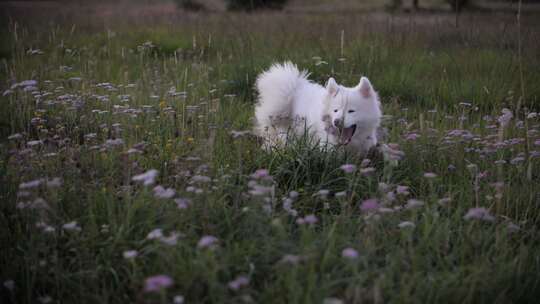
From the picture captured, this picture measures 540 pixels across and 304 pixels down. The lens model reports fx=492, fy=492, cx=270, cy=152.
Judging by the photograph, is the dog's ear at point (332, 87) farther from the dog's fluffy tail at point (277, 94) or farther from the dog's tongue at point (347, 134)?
the dog's fluffy tail at point (277, 94)

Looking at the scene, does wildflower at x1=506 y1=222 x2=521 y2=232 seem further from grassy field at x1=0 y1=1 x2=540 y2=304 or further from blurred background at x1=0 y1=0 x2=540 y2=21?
blurred background at x1=0 y1=0 x2=540 y2=21

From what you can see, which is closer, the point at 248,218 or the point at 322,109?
the point at 248,218

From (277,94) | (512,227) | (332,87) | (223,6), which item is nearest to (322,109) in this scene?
(332,87)

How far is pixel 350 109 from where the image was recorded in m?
4.07

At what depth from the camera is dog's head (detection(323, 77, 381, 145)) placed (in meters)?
4.04

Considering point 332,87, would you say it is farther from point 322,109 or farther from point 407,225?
point 407,225

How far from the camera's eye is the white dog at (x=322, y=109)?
4.07 m

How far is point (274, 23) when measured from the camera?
10.4m

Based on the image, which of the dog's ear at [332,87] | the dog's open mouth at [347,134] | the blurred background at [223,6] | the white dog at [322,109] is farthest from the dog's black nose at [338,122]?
the blurred background at [223,6]

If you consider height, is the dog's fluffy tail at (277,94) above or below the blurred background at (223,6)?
below

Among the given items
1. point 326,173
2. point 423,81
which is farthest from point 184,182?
point 423,81

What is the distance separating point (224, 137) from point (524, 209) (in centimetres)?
218

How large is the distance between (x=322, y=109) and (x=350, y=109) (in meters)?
0.32

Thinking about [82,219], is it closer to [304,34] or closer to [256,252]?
[256,252]
